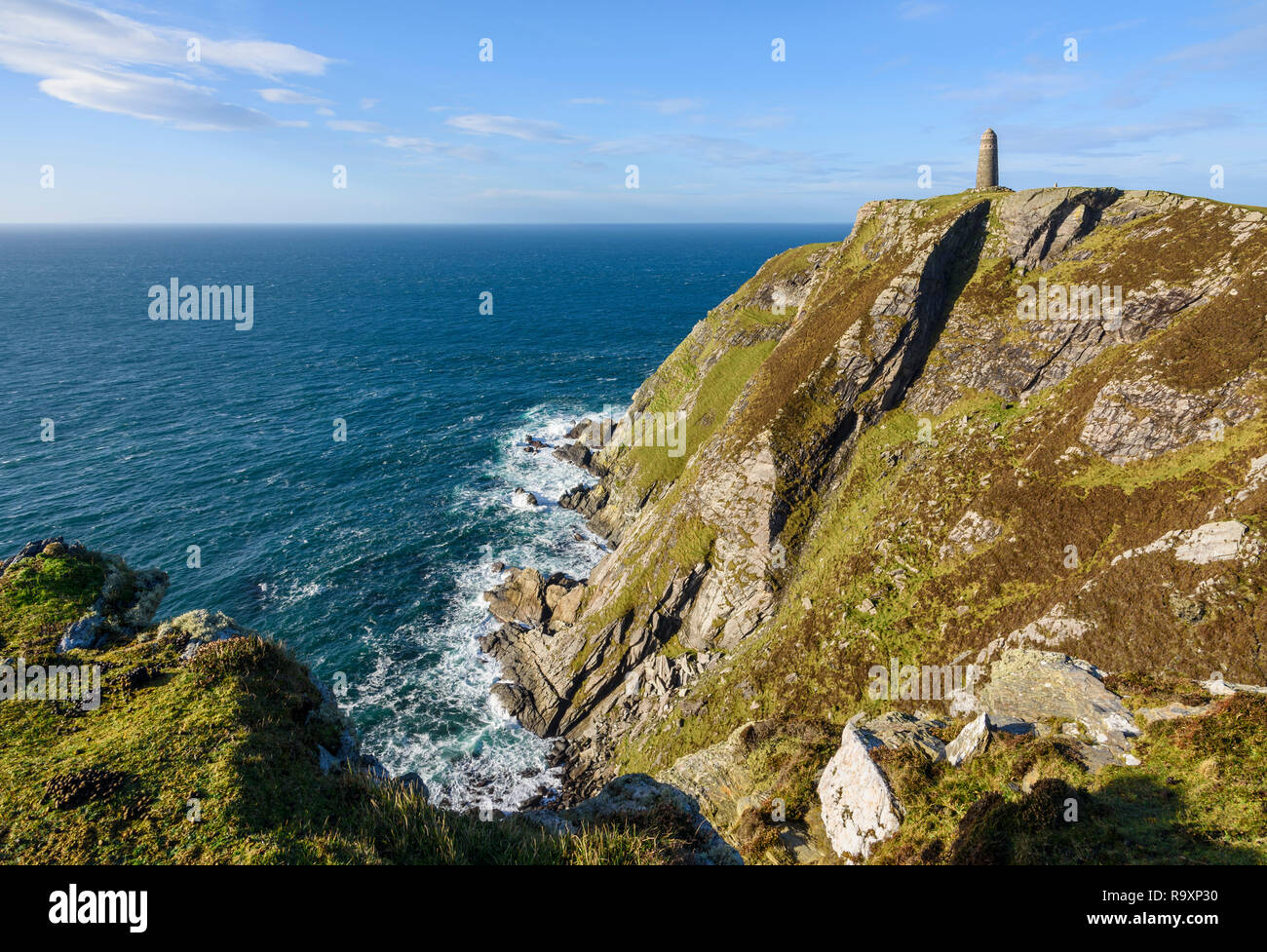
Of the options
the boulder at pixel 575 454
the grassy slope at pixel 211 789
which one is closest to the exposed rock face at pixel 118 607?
the grassy slope at pixel 211 789

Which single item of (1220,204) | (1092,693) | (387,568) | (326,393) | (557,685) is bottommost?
(557,685)

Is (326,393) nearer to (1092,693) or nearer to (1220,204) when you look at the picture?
(1092,693)

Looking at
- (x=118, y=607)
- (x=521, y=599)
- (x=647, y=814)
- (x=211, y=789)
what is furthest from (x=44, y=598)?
(x=521, y=599)

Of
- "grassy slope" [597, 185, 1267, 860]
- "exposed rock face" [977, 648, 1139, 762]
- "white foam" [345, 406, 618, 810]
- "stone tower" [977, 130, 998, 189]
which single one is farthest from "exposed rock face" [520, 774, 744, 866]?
"stone tower" [977, 130, 998, 189]

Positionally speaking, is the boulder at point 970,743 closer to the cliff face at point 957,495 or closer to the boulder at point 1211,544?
the cliff face at point 957,495
